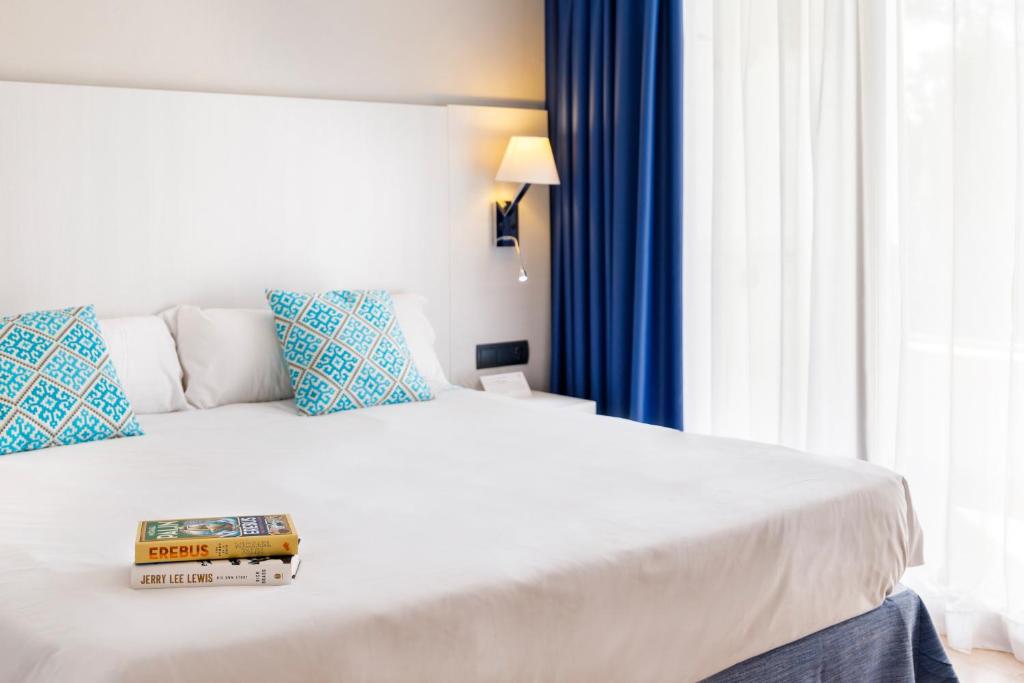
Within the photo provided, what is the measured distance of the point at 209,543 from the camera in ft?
5.25

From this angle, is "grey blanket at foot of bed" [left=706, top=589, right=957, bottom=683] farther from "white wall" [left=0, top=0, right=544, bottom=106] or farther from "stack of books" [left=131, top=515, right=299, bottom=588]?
"white wall" [left=0, top=0, right=544, bottom=106]

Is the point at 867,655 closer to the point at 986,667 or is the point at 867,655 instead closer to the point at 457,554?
the point at 986,667

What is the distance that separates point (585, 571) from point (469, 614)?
239 millimetres

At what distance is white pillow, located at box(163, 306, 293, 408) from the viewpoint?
3.15 metres

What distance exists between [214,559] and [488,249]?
8.54 feet

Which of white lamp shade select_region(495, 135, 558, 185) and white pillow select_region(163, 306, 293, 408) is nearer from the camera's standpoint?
white pillow select_region(163, 306, 293, 408)

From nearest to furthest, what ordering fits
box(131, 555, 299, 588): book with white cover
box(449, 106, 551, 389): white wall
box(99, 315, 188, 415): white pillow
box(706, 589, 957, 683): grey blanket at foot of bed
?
box(131, 555, 299, 588): book with white cover < box(706, 589, 957, 683): grey blanket at foot of bed < box(99, 315, 188, 415): white pillow < box(449, 106, 551, 389): white wall

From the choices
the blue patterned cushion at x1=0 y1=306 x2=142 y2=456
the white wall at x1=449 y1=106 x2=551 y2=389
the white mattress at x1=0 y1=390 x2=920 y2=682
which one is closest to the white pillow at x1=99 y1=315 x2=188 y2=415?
the blue patterned cushion at x1=0 y1=306 x2=142 y2=456

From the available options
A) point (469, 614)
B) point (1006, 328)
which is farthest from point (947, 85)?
point (469, 614)

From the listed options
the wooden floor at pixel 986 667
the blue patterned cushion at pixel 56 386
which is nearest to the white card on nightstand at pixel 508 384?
the blue patterned cushion at pixel 56 386

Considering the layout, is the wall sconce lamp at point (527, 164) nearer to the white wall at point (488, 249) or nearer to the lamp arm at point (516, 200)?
the lamp arm at point (516, 200)

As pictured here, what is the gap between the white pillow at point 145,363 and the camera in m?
3.02

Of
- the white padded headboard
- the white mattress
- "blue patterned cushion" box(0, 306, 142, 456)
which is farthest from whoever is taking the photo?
the white padded headboard

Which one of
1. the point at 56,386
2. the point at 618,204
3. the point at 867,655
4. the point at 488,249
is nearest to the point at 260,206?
the point at 488,249
